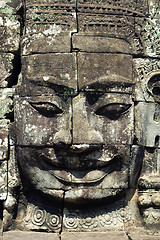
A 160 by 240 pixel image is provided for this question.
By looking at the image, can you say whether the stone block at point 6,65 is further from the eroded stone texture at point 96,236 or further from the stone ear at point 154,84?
the eroded stone texture at point 96,236

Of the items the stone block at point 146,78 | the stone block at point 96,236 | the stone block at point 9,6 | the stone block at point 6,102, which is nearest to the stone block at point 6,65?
the stone block at point 6,102

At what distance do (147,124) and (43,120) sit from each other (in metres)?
1.37

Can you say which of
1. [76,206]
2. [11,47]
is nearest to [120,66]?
[11,47]

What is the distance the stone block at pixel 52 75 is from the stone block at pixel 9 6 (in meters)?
0.86

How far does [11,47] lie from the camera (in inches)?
248

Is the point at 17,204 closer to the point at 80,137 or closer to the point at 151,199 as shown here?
the point at 80,137

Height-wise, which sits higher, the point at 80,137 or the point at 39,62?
the point at 39,62

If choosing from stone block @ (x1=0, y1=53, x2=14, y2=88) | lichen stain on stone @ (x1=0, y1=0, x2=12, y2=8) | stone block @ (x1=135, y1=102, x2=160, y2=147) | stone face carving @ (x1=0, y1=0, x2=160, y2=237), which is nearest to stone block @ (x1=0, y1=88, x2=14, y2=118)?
stone face carving @ (x1=0, y1=0, x2=160, y2=237)

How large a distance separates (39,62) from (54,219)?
201 cm

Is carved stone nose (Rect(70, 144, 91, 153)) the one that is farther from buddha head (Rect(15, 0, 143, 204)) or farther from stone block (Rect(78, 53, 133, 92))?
stone block (Rect(78, 53, 133, 92))

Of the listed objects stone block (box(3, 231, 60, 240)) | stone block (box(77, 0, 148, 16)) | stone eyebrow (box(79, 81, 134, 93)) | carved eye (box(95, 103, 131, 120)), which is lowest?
stone block (box(3, 231, 60, 240))

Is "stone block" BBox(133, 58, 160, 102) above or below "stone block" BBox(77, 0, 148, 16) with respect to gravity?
below

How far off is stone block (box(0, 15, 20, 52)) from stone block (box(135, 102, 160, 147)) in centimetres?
184

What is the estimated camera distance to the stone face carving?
5891 mm
